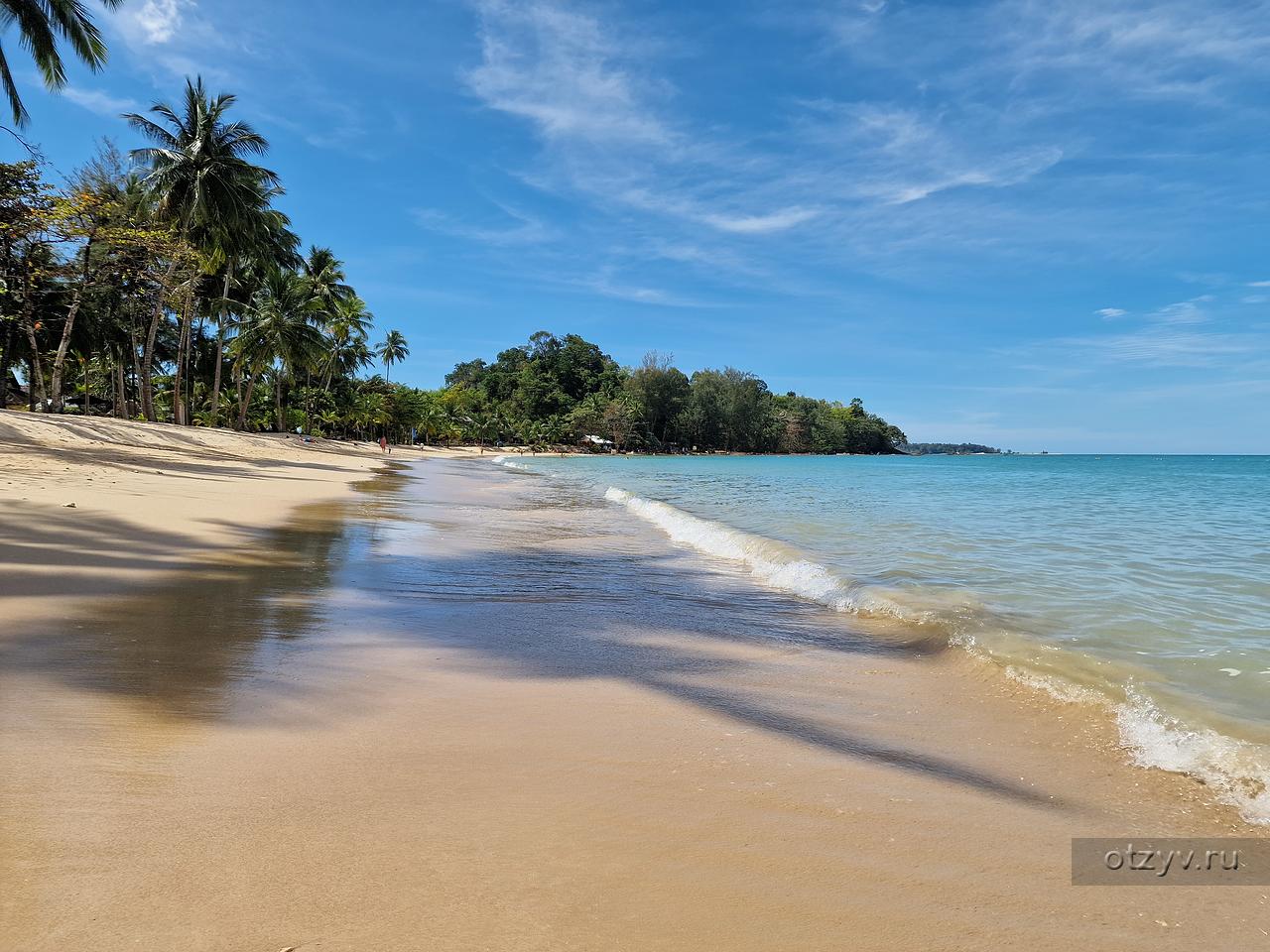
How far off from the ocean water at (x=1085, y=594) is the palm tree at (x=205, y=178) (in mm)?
23483

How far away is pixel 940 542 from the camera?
37.0 ft

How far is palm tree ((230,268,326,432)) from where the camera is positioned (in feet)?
124

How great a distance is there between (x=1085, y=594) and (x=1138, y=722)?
3969 mm

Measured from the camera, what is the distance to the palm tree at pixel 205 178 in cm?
2748

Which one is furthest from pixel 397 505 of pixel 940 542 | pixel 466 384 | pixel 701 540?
pixel 466 384

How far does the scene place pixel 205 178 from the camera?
27625mm

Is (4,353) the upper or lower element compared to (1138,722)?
upper

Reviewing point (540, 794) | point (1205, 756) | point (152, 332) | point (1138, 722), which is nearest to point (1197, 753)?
point (1205, 756)

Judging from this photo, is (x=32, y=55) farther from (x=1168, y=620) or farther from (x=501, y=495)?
(x=1168, y=620)

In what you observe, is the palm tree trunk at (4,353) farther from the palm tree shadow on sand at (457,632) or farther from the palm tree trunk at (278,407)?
the palm tree shadow on sand at (457,632)

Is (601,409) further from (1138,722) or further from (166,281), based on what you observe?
(1138,722)

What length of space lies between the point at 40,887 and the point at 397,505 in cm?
1366

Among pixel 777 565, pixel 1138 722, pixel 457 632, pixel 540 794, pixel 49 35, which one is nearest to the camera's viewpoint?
pixel 540 794

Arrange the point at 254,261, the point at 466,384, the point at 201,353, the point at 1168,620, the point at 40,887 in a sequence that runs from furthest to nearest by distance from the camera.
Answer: the point at 466,384
the point at 201,353
the point at 254,261
the point at 1168,620
the point at 40,887
